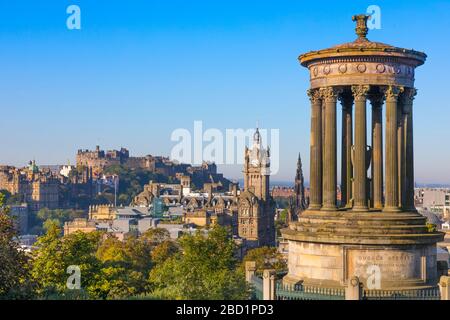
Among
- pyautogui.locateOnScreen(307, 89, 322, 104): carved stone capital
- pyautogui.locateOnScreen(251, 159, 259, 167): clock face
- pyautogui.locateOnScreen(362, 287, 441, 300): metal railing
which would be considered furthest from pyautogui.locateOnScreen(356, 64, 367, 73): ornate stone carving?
pyautogui.locateOnScreen(251, 159, 259, 167): clock face

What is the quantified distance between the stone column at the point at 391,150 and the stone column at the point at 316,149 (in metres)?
2.22

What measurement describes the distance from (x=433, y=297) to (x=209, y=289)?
305 inches

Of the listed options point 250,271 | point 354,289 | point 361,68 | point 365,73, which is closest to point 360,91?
point 365,73

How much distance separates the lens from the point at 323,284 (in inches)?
1102

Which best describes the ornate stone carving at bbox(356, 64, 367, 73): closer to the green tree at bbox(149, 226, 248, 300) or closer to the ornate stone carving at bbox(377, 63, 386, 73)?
the ornate stone carving at bbox(377, 63, 386, 73)

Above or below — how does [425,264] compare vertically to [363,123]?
below

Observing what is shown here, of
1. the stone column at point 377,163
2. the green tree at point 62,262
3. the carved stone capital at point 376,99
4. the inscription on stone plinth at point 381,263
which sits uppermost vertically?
the carved stone capital at point 376,99

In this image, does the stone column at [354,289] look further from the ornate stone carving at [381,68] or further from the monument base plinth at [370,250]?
the ornate stone carving at [381,68]

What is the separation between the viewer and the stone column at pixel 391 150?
93.1ft

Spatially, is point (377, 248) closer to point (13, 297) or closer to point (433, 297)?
point (433, 297)

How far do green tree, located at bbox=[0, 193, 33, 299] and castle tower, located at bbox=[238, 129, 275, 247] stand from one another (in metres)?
119

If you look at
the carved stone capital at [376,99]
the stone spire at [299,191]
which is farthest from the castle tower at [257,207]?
the carved stone capital at [376,99]
